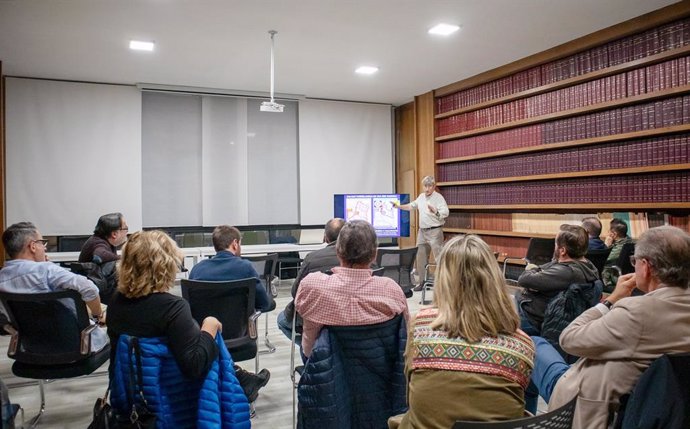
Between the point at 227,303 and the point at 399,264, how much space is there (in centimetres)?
232

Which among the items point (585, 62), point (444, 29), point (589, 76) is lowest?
point (589, 76)

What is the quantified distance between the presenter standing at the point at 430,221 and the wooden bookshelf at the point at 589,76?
128 centimetres

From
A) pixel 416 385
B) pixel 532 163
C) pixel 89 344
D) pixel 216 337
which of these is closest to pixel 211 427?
pixel 216 337

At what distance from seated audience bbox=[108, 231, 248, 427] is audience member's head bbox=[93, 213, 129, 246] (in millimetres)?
2039

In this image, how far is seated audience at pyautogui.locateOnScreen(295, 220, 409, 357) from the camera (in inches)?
75.7

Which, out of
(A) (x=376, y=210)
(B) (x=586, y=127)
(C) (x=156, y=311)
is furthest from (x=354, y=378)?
(A) (x=376, y=210)

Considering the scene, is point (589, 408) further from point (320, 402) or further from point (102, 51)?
point (102, 51)

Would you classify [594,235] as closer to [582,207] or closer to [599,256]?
[599,256]

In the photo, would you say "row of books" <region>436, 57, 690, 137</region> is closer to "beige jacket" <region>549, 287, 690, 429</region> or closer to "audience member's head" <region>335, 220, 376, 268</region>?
"beige jacket" <region>549, 287, 690, 429</region>

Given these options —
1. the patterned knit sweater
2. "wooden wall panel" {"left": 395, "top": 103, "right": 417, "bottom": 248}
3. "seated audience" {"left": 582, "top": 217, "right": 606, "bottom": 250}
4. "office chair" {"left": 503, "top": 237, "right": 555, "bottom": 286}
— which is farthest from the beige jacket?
"wooden wall panel" {"left": 395, "top": 103, "right": 417, "bottom": 248}

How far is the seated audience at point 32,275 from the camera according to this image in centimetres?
279

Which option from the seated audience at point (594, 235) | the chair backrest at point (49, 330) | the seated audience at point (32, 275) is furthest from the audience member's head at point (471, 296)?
the seated audience at point (594, 235)

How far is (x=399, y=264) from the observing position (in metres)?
4.83

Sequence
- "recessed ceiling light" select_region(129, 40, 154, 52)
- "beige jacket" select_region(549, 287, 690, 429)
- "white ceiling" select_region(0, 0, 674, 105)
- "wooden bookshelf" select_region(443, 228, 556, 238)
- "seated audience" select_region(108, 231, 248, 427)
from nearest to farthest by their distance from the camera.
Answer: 1. "beige jacket" select_region(549, 287, 690, 429)
2. "seated audience" select_region(108, 231, 248, 427)
3. "white ceiling" select_region(0, 0, 674, 105)
4. "recessed ceiling light" select_region(129, 40, 154, 52)
5. "wooden bookshelf" select_region(443, 228, 556, 238)
